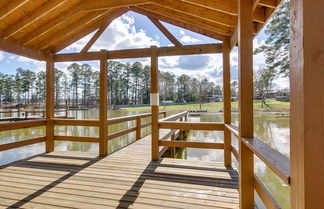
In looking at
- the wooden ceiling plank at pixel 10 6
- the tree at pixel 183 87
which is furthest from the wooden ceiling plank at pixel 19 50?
the tree at pixel 183 87

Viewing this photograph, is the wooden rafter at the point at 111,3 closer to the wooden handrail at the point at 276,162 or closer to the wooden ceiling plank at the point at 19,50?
the wooden ceiling plank at the point at 19,50

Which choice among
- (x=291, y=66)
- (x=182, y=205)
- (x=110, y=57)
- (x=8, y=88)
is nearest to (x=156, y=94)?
(x=110, y=57)

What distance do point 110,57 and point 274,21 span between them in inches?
152

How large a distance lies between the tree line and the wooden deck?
2877cm

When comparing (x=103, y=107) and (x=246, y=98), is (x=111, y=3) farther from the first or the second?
(x=246, y=98)

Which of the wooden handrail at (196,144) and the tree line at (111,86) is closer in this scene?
the wooden handrail at (196,144)

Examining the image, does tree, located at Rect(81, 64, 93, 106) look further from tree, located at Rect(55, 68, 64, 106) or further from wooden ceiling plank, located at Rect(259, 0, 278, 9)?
wooden ceiling plank, located at Rect(259, 0, 278, 9)

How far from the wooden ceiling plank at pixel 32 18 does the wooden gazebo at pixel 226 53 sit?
0.05ft

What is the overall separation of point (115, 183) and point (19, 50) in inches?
138

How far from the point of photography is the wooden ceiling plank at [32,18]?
318cm

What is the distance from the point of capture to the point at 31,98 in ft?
124
